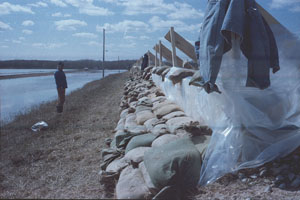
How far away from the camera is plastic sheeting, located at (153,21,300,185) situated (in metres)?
2.47

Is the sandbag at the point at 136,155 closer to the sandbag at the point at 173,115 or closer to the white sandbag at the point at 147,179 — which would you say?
the white sandbag at the point at 147,179

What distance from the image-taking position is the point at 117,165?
305cm

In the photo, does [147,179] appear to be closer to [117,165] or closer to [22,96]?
[117,165]

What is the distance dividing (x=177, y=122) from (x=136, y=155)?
883 millimetres

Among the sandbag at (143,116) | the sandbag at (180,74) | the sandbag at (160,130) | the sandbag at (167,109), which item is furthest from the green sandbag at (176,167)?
the sandbag at (143,116)

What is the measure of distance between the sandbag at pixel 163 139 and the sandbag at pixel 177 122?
146mm

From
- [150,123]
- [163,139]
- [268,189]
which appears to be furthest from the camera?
[150,123]

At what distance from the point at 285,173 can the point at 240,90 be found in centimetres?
82

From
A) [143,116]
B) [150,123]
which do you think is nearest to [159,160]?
[150,123]

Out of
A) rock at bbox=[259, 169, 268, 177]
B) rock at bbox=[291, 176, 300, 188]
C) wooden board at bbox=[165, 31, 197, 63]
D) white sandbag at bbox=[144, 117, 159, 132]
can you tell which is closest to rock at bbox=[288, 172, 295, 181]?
rock at bbox=[291, 176, 300, 188]

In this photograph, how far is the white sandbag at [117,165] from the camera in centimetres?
296

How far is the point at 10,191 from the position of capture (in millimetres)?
3150

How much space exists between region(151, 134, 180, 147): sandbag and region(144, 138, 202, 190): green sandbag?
40 cm

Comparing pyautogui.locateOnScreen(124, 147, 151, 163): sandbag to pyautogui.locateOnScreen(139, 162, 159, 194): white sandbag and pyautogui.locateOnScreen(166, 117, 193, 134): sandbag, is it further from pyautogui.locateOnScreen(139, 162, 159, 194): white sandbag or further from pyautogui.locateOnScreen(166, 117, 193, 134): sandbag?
pyautogui.locateOnScreen(166, 117, 193, 134): sandbag
